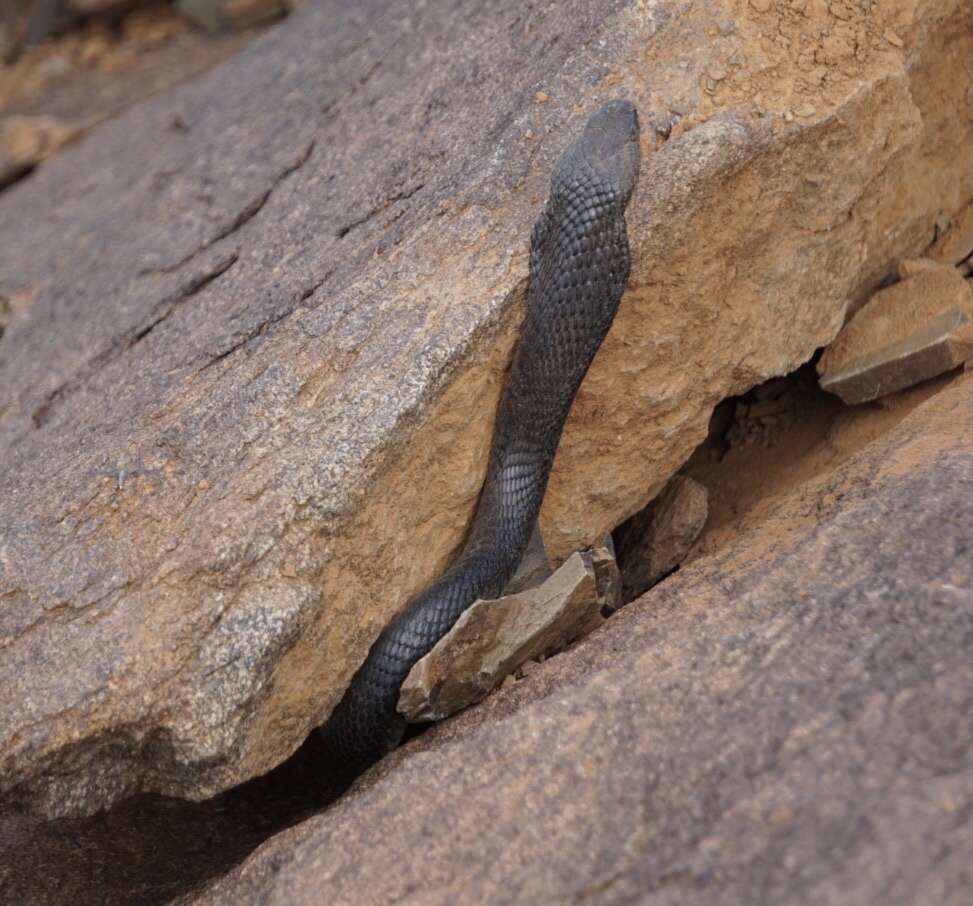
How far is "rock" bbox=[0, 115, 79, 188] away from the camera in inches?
209

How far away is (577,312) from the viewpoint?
2.58 meters

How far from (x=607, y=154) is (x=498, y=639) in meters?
1.13

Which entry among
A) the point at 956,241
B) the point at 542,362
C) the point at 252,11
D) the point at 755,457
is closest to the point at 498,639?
the point at 542,362

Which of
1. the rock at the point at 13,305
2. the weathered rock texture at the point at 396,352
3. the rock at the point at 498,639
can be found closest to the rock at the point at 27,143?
the rock at the point at 13,305

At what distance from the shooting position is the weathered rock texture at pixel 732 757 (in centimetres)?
174

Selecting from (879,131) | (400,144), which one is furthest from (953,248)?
(400,144)

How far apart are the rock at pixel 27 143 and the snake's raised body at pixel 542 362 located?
3.60 meters

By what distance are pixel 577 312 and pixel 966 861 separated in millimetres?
1402

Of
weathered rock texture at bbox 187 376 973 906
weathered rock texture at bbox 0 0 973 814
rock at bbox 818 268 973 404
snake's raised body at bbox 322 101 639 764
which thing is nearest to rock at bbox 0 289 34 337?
weathered rock texture at bbox 0 0 973 814

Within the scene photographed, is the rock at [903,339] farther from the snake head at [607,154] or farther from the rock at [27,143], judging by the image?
the rock at [27,143]

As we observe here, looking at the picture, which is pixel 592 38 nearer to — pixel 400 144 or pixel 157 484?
pixel 400 144

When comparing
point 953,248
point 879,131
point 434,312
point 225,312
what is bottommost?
point 953,248

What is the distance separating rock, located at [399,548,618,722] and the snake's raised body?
94mm

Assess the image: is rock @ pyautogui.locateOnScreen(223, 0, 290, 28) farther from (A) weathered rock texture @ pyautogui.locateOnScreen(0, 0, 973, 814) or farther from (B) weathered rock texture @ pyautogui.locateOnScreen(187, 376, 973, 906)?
(B) weathered rock texture @ pyautogui.locateOnScreen(187, 376, 973, 906)
